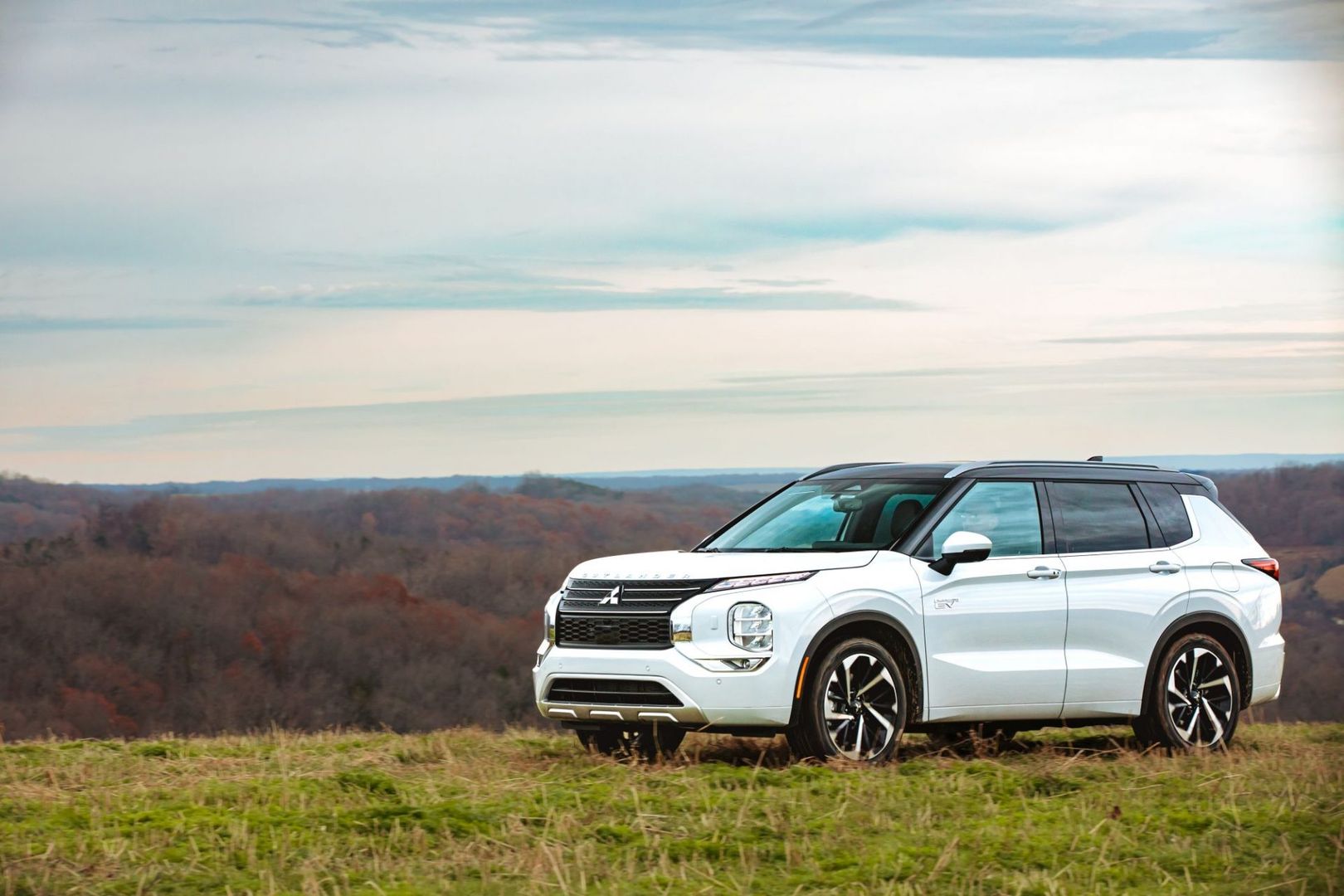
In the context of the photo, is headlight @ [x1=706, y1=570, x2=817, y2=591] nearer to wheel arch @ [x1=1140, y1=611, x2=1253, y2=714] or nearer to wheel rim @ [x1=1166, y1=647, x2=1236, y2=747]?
wheel arch @ [x1=1140, y1=611, x2=1253, y2=714]

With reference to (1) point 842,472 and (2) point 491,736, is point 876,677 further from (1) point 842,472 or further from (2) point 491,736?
(2) point 491,736

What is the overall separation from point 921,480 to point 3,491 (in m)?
124

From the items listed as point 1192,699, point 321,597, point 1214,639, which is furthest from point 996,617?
point 321,597

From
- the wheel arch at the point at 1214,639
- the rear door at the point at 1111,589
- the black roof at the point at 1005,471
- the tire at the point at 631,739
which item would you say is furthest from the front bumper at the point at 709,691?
the wheel arch at the point at 1214,639

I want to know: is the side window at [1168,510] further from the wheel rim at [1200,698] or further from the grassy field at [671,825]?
the grassy field at [671,825]

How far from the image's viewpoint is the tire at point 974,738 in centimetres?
1074

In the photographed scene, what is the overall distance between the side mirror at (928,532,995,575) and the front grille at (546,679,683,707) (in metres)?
1.87

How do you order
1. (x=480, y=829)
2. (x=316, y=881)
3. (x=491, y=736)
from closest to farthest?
(x=316, y=881), (x=480, y=829), (x=491, y=736)

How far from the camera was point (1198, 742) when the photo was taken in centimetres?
1131

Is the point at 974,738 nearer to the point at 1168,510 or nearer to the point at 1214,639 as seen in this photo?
the point at 1214,639

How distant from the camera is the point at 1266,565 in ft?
39.3

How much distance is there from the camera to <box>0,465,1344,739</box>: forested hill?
87.7 m

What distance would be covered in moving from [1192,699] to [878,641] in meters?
2.71

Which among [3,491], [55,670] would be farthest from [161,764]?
[3,491]
